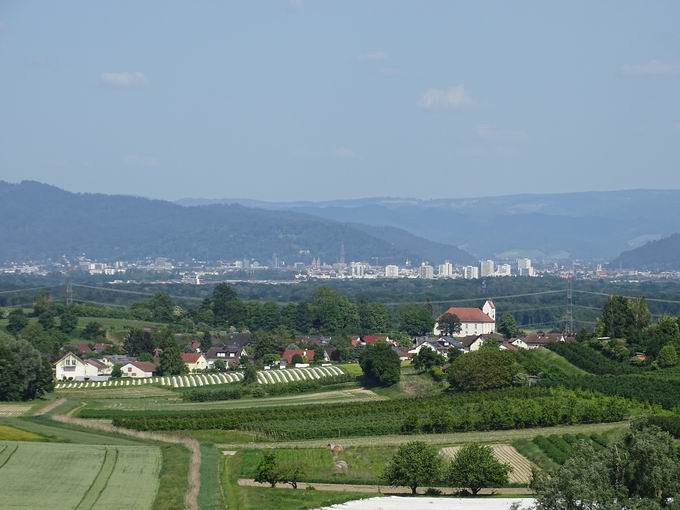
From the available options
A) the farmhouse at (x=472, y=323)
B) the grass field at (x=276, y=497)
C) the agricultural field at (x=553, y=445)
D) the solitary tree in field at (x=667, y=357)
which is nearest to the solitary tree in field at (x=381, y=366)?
the solitary tree in field at (x=667, y=357)

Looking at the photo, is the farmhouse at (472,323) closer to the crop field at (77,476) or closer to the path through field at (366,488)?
the crop field at (77,476)

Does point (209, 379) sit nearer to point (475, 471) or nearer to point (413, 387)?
point (413, 387)

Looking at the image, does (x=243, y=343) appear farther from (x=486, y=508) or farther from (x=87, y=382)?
(x=486, y=508)

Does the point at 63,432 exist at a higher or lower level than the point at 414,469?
lower

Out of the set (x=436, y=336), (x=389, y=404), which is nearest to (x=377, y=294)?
(x=436, y=336)

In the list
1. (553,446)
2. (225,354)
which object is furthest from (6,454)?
(225,354)

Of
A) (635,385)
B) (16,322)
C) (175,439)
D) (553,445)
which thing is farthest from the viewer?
(16,322)

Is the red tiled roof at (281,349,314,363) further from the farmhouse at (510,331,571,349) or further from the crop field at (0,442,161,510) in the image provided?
the crop field at (0,442,161,510)
